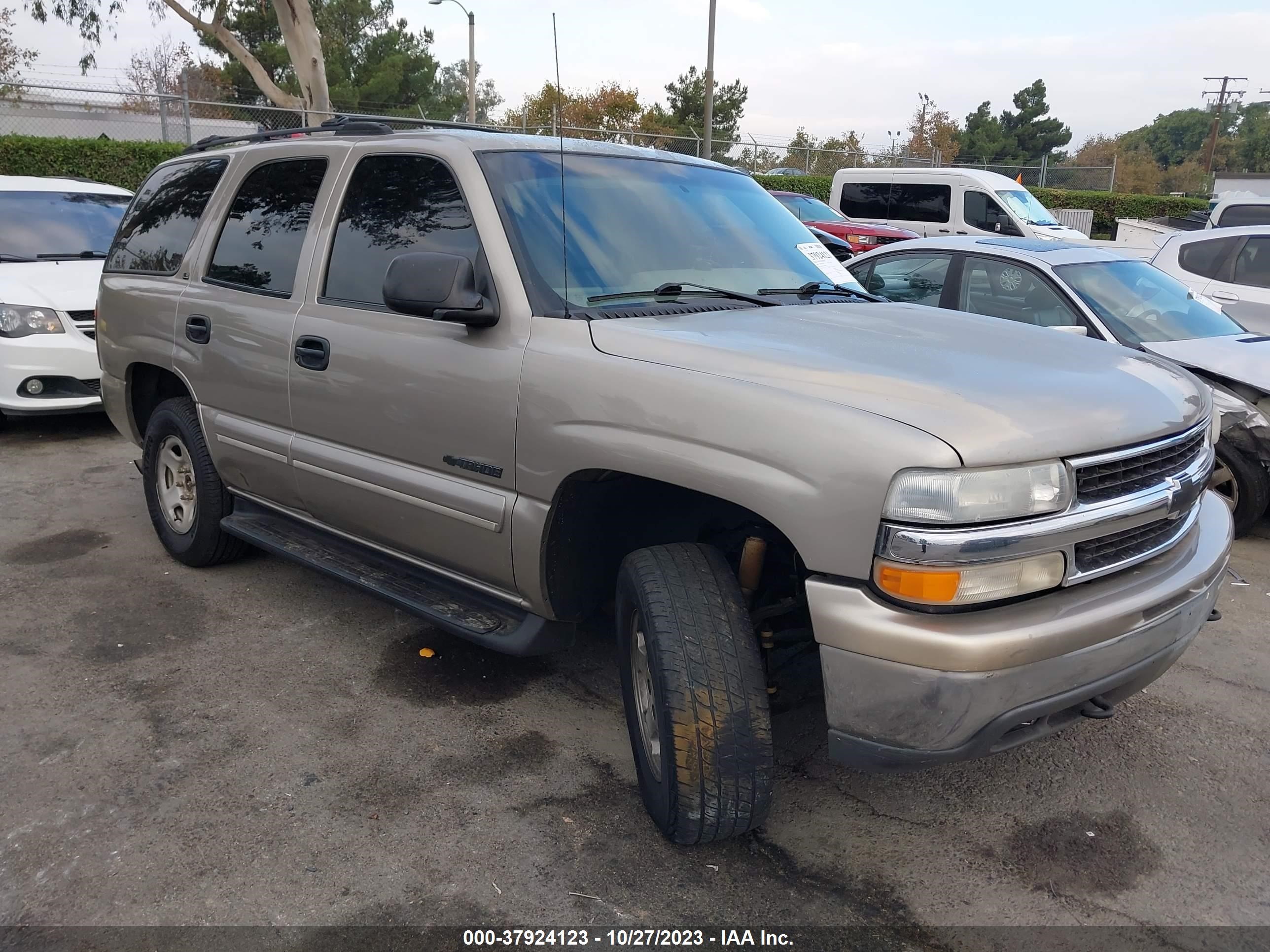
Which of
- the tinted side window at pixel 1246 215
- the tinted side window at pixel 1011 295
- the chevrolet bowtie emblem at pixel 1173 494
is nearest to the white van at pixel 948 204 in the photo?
the tinted side window at pixel 1246 215

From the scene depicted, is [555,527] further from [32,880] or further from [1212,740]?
[1212,740]

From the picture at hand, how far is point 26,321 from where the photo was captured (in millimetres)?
7172

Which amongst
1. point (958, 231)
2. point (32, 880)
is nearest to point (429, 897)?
point (32, 880)

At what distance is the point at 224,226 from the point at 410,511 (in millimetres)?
1828

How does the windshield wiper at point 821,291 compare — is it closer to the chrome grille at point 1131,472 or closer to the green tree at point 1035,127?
the chrome grille at point 1131,472

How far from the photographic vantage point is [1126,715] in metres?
3.67

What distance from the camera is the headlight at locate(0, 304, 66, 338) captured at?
7.12 meters

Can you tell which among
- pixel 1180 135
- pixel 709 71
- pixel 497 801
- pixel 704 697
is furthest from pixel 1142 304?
pixel 1180 135

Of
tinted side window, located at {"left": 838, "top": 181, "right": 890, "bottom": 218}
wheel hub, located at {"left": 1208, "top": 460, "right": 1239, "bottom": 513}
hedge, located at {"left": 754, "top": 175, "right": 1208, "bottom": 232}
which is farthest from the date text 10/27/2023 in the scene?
hedge, located at {"left": 754, "top": 175, "right": 1208, "bottom": 232}

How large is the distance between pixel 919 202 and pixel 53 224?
12.9 metres

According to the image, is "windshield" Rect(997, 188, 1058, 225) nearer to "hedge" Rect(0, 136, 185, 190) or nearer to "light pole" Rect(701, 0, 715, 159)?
"light pole" Rect(701, 0, 715, 159)

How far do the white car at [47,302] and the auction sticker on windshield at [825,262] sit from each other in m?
5.01

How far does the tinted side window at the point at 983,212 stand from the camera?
1573 centimetres

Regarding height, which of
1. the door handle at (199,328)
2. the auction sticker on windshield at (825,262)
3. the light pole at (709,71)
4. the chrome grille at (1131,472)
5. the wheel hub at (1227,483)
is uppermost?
the light pole at (709,71)
